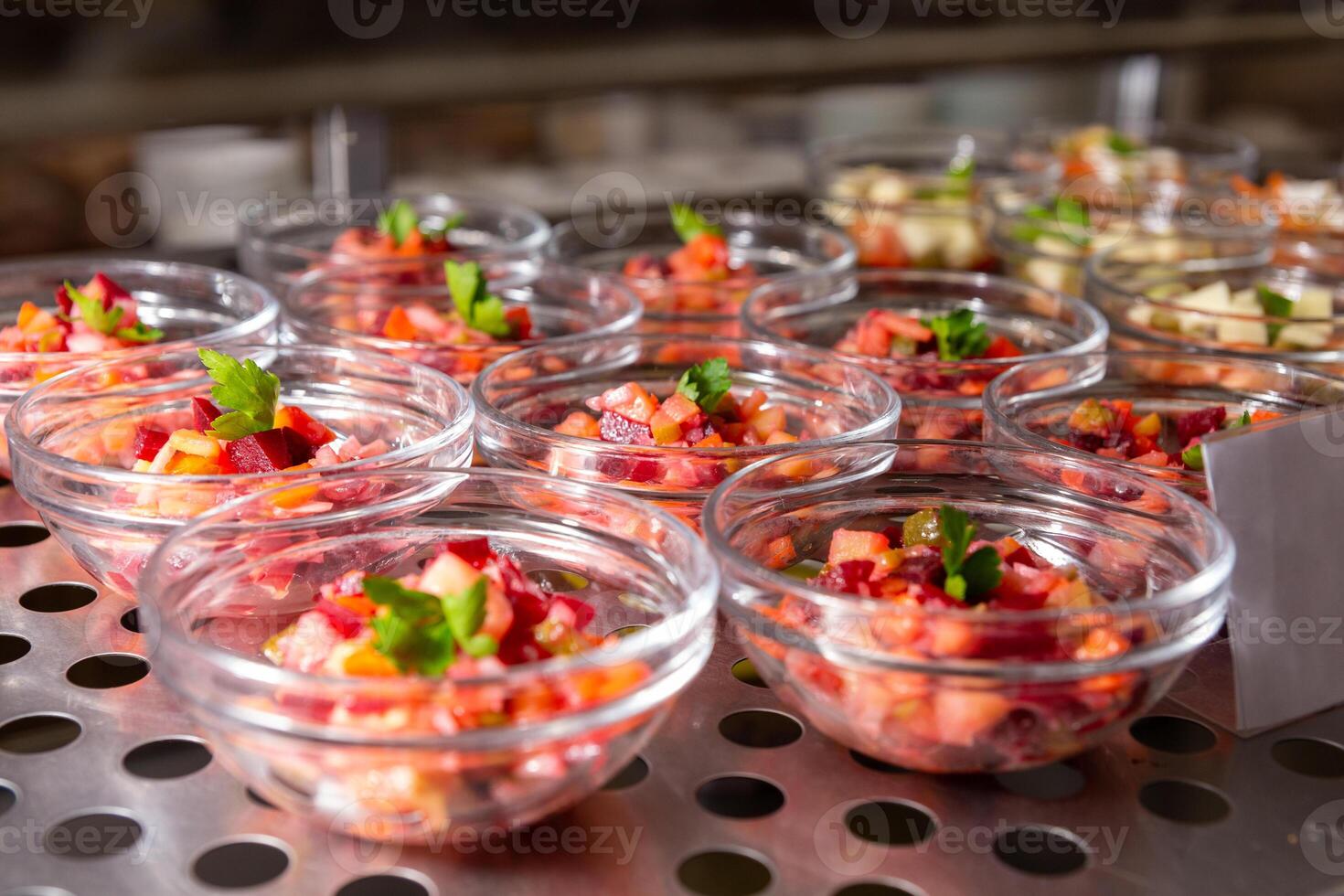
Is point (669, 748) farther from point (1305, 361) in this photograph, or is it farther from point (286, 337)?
point (1305, 361)

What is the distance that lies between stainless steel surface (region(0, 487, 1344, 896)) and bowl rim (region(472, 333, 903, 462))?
302 mm

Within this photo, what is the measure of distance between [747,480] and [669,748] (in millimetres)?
→ 314

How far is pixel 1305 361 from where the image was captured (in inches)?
84.7

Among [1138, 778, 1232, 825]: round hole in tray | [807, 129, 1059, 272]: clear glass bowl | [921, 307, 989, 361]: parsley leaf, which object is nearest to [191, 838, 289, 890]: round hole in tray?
[1138, 778, 1232, 825]: round hole in tray

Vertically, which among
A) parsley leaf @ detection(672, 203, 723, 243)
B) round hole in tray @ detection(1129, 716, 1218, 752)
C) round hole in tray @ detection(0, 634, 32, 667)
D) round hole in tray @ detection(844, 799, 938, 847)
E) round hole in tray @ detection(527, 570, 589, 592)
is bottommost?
round hole in tray @ detection(1129, 716, 1218, 752)

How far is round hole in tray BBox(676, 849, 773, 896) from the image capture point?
4.01 ft

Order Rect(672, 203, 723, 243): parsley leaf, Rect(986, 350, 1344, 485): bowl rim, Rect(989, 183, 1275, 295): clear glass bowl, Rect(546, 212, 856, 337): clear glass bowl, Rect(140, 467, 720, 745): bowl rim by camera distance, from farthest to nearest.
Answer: Rect(989, 183, 1275, 295): clear glass bowl
Rect(672, 203, 723, 243): parsley leaf
Rect(546, 212, 856, 337): clear glass bowl
Rect(986, 350, 1344, 485): bowl rim
Rect(140, 467, 720, 745): bowl rim

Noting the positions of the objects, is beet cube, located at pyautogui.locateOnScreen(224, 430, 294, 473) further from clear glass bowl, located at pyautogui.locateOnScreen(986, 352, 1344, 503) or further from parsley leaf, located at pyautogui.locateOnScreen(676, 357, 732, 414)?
clear glass bowl, located at pyautogui.locateOnScreen(986, 352, 1344, 503)

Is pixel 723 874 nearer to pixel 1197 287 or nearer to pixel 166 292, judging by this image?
pixel 166 292

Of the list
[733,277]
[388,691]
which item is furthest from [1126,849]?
[733,277]

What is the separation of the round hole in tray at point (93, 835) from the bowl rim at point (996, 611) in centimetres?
58

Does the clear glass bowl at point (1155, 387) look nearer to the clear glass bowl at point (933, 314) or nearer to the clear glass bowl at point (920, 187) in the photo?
the clear glass bowl at point (933, 314)

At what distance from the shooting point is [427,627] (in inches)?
49.5

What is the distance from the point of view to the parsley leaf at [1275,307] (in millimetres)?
2295
